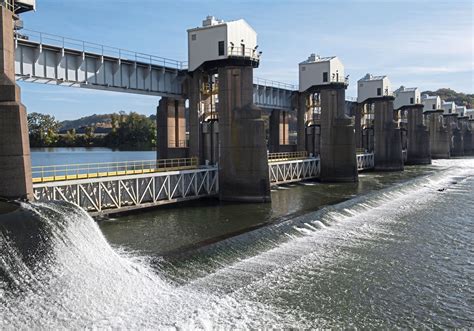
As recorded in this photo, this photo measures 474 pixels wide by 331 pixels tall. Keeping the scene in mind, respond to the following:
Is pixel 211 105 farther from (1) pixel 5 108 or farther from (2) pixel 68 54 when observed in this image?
(1) pixel 5 108

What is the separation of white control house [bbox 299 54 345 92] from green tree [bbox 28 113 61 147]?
108m

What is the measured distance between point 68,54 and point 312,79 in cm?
3348

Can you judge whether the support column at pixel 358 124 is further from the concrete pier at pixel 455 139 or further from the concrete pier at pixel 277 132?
the concrete pier at pixel 455 139

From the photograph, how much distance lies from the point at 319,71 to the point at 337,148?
35.6 feet

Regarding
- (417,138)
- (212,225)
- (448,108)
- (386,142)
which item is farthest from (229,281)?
(448,108)

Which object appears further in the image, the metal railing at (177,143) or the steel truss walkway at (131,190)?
the metal railing at (177,143)

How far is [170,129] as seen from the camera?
42.5m

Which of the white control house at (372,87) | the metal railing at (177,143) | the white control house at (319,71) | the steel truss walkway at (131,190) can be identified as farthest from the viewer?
the white control house at (372,87)

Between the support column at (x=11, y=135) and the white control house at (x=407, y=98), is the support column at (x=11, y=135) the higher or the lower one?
the lower one

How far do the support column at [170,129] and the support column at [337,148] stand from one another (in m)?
18.0

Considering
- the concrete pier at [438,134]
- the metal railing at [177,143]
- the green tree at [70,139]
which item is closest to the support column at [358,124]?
the concrete pier at [438,134]

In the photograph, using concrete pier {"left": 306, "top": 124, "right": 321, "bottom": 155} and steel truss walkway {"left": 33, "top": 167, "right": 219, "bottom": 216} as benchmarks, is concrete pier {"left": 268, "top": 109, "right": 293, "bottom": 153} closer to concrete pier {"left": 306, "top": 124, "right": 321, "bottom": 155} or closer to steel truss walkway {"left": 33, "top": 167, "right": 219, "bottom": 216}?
concrete pier {"left": 306, "top": 124, "right": 321, "bottom": 155}

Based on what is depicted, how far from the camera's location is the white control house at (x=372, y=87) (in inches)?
2857

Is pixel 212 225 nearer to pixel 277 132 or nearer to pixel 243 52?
pixel 243 52
